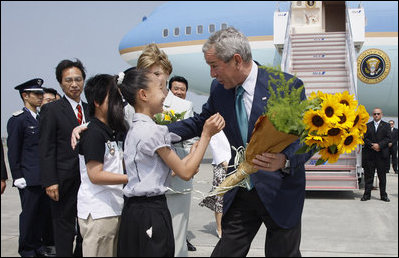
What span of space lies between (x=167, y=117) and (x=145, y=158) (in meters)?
0.86

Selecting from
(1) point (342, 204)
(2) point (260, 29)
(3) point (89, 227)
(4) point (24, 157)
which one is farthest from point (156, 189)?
(2) point (260, 29)

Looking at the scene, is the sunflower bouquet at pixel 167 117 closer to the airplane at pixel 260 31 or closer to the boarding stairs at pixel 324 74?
the boarding stairs at pixel 324 74

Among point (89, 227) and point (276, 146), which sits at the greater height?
point (276, 146)

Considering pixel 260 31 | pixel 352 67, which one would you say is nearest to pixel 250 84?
pixel 352 67

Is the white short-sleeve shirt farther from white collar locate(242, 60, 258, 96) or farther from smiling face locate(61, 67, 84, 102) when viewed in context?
smiling face locate(61, 67, 84, 102)

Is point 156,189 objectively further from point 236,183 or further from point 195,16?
point 195,16

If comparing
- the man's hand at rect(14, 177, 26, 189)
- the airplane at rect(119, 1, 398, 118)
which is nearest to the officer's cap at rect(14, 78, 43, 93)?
the man's hand at rect(14, 177, 26, 189)

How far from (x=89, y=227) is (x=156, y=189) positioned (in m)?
0.62

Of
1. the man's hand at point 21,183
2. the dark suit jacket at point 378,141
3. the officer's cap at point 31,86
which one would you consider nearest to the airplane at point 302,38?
the dark suit jacket at point 378,141

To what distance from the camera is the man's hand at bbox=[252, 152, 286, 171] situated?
2.27 meters

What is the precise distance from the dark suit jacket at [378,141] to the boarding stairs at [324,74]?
1.01 ft

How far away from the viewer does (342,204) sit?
791cm

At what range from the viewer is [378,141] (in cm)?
865

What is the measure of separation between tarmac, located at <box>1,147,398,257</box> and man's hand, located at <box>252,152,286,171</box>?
3.17 feet
